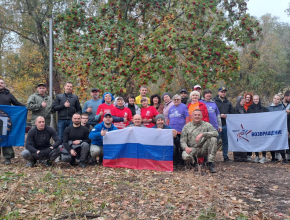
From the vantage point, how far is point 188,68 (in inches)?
→ 469

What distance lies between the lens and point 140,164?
7.74m

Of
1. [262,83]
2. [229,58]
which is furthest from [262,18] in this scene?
[229,58]

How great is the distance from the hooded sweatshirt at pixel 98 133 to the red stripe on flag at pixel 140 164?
54cm

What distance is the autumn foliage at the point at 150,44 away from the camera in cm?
1170

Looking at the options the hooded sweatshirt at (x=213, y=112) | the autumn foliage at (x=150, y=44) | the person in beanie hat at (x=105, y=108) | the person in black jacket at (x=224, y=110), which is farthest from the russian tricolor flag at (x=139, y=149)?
the autumn foliage at (x=150, y=44)

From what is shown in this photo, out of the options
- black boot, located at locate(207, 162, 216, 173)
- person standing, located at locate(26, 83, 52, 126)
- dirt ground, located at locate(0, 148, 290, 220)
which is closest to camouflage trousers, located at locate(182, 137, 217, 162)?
black boot, located at locate(207, 162, 216, 173)

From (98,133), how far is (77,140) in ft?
1.90

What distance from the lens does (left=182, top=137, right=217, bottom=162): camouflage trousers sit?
743 cm

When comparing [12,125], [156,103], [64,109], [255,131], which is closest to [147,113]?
[156,103]

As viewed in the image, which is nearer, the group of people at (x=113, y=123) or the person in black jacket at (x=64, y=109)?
the group of people at (x=113, y=123)

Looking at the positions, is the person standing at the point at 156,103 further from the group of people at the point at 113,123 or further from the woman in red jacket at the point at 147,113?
the woman in red jacket at the point at 147,113

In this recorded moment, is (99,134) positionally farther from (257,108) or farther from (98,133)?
(257,108)

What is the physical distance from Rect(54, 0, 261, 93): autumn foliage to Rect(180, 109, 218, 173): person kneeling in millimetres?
4217

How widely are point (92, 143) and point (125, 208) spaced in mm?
3638
